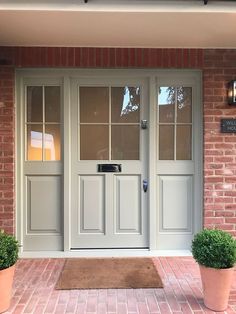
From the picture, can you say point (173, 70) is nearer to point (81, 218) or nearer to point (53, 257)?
point (81, 218)

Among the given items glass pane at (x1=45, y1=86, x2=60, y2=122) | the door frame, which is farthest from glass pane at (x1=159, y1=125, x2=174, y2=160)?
glass pane at (x1=45, y1=86, x2=60, y2=122)

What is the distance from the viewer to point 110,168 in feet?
12.7

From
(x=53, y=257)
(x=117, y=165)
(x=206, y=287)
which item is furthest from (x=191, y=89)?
(x=53, y=257)

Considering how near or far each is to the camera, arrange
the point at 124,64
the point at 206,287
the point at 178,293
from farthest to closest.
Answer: the point at 124,64 < the point at 178,293 < the point at 206,287

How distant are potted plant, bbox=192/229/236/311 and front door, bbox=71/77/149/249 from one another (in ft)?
4.43

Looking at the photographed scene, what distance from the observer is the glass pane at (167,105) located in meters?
3.90

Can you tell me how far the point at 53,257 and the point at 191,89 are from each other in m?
2.61

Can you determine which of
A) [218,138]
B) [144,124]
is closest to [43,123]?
[144,124]

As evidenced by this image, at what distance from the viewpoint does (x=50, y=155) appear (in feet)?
12.7

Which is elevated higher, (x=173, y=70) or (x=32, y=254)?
(x=173, y=70)

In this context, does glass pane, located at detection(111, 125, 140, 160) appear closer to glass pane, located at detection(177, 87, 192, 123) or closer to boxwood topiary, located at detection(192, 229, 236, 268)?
glass pane, located at detection(177, 87, 192, 123)

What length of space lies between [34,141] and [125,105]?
3.90 ft

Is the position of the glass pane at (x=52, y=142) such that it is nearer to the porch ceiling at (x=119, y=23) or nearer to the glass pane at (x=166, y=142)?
the porch ceiling at (x=119, y=23)

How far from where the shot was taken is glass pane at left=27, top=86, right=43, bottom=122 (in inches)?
152
